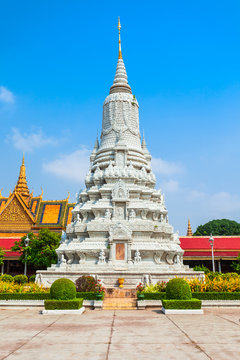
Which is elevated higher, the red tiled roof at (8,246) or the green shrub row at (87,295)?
the red tiled roof at (8,246)

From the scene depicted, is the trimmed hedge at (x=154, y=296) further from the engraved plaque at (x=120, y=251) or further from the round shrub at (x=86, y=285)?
the engraved plaque at (x=120, y=251)

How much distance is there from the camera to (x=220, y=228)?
65875mm

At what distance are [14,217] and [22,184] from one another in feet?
36.5

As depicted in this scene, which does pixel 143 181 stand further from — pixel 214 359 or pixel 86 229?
pixel 214 359

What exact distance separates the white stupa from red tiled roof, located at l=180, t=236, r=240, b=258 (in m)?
7.71

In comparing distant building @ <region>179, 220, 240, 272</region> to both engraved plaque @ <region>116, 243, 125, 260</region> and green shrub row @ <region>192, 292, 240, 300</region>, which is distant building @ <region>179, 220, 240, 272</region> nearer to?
engraved plaque @ <region>116, 243, 125, 260</region>

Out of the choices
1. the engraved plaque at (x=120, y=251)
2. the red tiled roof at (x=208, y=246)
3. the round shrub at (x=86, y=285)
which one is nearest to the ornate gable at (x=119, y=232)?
the engraved plaque at (x=120, y=251)

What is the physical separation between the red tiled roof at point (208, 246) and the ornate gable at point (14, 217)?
22.1 meters

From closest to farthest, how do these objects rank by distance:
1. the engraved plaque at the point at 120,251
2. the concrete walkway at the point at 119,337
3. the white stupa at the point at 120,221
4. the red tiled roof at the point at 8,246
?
the concrete walkway at the point at 119,337, the white stupa at the point at 120,221, the engraved plaque at the point at 120,251, the red tiled roof at the point at 8,246

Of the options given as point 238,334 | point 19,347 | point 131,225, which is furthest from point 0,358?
point 131,225

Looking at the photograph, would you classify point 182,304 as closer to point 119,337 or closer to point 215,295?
point 215,295

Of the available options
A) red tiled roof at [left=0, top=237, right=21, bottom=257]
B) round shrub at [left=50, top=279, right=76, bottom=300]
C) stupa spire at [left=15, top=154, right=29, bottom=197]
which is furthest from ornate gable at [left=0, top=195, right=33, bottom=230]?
round shrub at [left=50, top=279, right=76, bottom=300]

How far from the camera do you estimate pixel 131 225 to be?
2666 cm

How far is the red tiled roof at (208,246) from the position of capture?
123 ft
